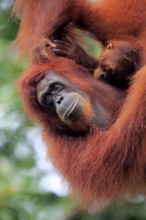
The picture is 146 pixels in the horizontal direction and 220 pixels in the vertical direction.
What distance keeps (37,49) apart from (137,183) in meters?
0.83

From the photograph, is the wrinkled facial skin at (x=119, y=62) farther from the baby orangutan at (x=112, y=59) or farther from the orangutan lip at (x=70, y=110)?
the orangutan lip at (x=70, y=110)

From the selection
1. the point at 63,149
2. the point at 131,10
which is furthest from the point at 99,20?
the point at 63,149

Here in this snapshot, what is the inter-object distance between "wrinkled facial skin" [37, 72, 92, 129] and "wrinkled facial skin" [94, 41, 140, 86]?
0.21m

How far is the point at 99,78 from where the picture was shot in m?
4.73

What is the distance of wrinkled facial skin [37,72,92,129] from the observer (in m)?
4.38

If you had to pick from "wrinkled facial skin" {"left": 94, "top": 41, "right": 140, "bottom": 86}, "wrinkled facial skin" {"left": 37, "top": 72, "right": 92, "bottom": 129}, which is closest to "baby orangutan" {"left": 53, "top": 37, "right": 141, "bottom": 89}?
"wrinkled facial skin" {"left": 94, "top": 41, "right": 140, "bottom": 86}

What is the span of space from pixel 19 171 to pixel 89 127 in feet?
4.40

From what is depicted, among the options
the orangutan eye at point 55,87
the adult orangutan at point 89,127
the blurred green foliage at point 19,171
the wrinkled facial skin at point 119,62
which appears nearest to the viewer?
the adult orangutan at point 89,127

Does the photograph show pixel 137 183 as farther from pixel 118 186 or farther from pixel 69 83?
pixel 69 83

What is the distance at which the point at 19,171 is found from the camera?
5.73 m

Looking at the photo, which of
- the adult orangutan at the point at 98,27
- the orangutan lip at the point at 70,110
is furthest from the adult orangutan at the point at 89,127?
the adult orangutan at the point at 98,27

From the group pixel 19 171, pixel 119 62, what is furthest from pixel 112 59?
pixel 19 171

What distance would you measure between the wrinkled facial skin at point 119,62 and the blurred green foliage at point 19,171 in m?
0.25

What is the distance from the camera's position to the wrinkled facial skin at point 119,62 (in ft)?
15.2
